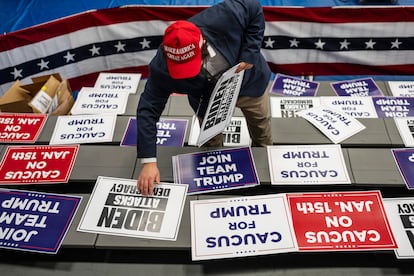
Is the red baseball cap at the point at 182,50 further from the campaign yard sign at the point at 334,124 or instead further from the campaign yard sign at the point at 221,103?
the campaign yard sign at the point at 334,124

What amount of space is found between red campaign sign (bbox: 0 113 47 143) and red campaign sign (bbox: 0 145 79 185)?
0.29 meters

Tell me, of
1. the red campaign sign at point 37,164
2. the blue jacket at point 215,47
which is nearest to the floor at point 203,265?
the red campaign sign at point 37,164

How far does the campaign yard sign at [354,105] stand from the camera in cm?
338

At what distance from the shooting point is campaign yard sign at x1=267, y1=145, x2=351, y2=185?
224 cm

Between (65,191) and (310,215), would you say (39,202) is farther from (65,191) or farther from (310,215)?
(310,215)

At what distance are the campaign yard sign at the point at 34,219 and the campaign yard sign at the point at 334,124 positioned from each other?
5.71ft

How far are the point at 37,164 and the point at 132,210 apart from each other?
0.81m

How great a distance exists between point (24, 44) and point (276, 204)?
13.4ft

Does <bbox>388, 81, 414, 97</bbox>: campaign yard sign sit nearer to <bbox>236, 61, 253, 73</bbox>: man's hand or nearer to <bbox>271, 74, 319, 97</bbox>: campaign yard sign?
Result: <bbox>271, 74, 319, 97</bbox>: campaign yard sign

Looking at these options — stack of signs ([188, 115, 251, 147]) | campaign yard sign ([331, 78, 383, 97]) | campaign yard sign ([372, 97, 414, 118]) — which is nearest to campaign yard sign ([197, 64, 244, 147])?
stack of signs ([188, 115, 251, 147])

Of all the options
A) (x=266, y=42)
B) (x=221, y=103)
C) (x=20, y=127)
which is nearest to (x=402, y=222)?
(x=221, y=103)

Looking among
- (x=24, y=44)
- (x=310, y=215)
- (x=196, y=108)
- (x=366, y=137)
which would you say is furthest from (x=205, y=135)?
(x=24, y=44)

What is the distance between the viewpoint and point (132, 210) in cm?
209

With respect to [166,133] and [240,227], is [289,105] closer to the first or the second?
[166,133]
